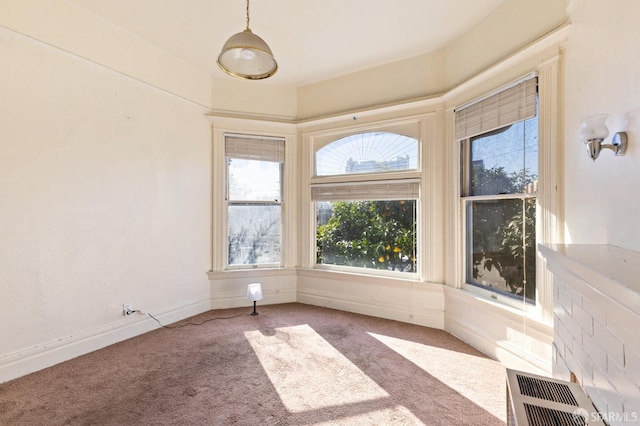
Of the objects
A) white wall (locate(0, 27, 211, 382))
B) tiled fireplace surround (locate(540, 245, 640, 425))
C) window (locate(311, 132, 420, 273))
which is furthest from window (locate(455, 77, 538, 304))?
white wall (locate(0, 27, 211, 382))

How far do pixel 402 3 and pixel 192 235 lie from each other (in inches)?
127

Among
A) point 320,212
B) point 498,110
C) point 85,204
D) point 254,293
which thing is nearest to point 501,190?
point 498,110

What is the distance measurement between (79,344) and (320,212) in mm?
2793

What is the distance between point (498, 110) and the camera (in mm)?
2482

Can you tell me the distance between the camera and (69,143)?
8.11ft

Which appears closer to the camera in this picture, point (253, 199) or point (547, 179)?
point (547, 179)

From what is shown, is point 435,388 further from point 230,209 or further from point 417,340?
point 230,209

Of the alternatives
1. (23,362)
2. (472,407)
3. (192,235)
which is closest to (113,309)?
(23,362)

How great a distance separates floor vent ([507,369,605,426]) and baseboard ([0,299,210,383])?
10.5 ft

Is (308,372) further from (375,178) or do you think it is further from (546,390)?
(375,178)

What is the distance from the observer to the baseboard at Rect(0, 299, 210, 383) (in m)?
2.18

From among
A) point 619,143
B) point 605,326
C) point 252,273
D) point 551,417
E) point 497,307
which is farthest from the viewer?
point 252,273

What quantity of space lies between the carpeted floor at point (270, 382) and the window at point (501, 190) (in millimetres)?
746

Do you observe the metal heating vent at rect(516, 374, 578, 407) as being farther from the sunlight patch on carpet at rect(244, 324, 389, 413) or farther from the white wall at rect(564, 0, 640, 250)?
the sunlight patch on carpet at rect(244, 324, 389, 413)
